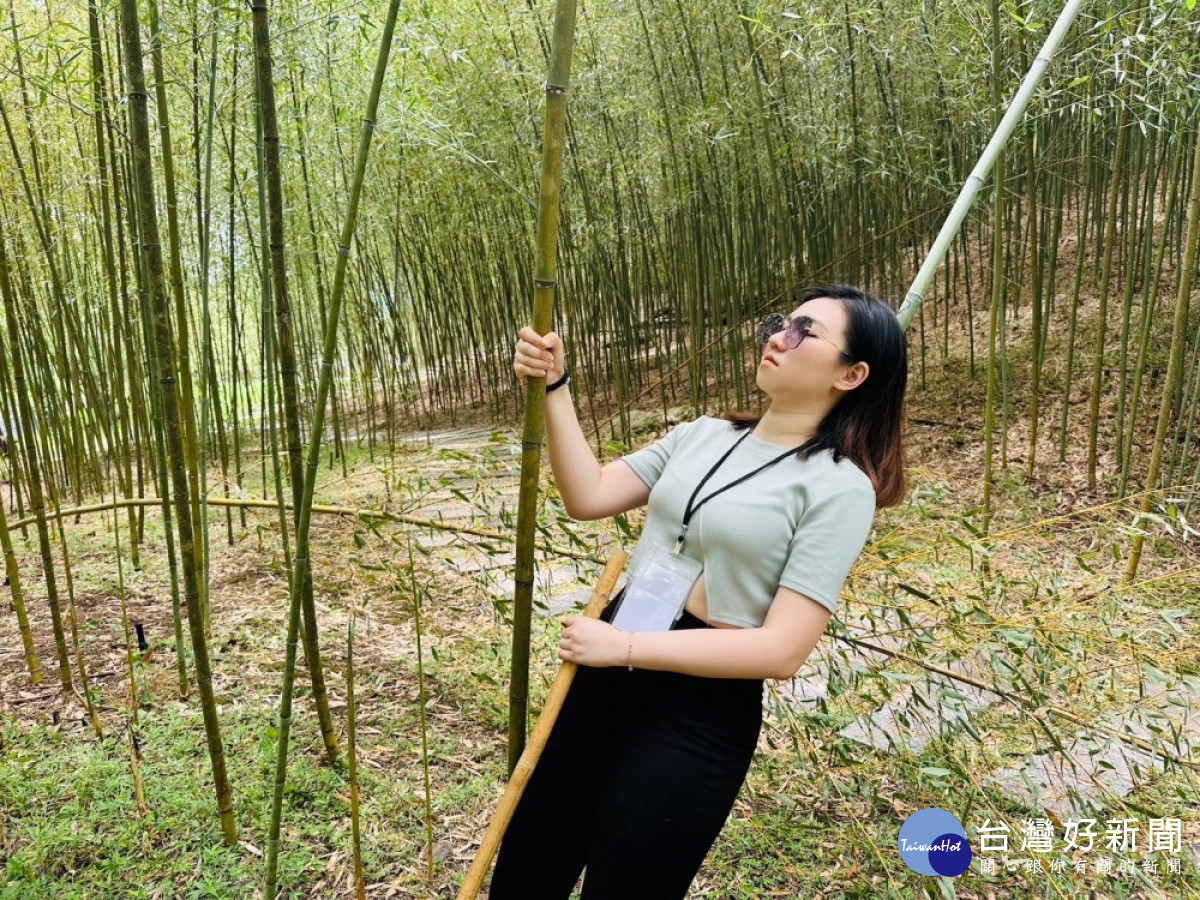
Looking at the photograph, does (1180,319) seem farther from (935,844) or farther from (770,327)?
(770,327)

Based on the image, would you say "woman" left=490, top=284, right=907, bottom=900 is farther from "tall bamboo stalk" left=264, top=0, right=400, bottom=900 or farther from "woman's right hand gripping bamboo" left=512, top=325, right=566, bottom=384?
"tall bamboo stalk" left=264, top=0, right=400, bottom=900

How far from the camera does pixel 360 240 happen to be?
6.00 meters

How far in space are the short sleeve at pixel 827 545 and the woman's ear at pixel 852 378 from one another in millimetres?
153

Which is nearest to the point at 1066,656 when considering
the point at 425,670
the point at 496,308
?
the point at 425,670

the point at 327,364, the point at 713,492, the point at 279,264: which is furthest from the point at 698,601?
the point at 279,264

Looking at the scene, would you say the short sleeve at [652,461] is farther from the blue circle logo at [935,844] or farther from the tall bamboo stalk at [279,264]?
the blue circle logo at [935,844]

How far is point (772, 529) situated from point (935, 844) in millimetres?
1028

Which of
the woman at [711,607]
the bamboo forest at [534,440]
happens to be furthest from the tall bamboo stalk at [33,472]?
the woman at [711,607]

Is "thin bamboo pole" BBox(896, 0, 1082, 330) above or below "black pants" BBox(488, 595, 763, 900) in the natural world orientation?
above

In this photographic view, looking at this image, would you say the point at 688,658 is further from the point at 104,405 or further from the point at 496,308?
the point at 496,308

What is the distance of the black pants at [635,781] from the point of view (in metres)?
1.00

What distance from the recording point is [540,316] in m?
0.92

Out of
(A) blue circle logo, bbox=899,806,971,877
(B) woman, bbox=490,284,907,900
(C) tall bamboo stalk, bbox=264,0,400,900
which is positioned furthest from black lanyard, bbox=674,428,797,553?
(A) blue circle logo, bbox=899,806,971,877

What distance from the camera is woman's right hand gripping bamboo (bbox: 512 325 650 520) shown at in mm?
1123
